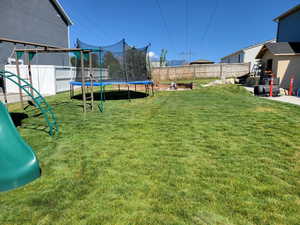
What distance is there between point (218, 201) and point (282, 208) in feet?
1.86

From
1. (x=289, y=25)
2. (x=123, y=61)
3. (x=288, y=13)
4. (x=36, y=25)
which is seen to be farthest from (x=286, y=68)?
(x=36, y=25)

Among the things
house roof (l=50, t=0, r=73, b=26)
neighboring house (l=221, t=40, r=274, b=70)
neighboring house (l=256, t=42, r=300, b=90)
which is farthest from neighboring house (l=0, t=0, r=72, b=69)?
neighboring house (l=221, t=40, r=274, b=70)

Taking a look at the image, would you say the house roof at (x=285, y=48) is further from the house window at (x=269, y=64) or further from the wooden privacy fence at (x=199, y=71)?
the wooden privacy fence at (x=199, y=71)

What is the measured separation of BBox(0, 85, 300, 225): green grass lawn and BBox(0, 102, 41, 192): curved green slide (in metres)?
0.11

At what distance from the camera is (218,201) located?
1938 mm

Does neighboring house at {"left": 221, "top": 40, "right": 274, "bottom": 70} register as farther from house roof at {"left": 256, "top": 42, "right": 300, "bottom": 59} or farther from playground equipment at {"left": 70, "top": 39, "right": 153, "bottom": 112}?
playground equipment at {"left": 70, "top": 39, "right": 153, "bottom": 112}

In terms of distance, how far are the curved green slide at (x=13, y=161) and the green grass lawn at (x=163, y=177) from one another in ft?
0.35

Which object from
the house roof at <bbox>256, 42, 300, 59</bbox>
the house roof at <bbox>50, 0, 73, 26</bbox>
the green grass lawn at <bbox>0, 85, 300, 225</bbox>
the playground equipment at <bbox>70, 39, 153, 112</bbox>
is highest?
the house roof at <bbox>50, 0, 73, 26</bbox>

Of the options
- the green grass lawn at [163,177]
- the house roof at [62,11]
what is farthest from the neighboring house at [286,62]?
the house roof at [62,11]

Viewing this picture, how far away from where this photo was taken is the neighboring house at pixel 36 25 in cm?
1196

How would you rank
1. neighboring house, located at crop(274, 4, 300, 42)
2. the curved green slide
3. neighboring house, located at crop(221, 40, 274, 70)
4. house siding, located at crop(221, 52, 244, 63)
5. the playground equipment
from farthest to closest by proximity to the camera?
house siding, located at crop(221, 52, 244, 63), neighboring house, located at crop(221, 40, 274, 70), neighboring house, located at crop(274, 4, 300, 42), the playground equipment, the curved green slide

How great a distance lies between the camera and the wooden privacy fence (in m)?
23.5

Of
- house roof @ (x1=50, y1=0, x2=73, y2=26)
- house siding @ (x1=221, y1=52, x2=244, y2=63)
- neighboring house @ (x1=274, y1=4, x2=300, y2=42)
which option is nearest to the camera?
neighboring house @ (x1=274, y1=4, x2=300, y2=42)

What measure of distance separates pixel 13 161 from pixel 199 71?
23716 mm
